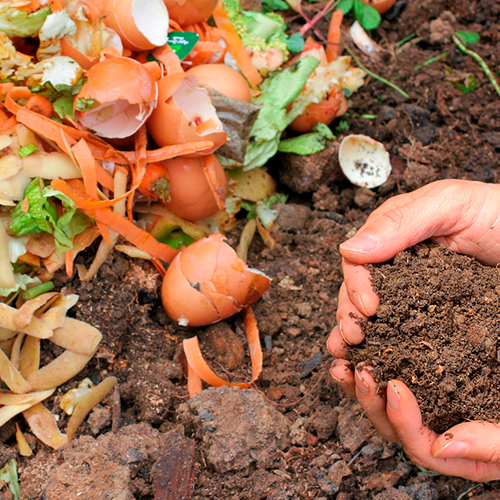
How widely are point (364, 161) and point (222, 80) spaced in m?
0.80

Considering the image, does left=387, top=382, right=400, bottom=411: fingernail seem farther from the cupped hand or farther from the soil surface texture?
the soil surface texture

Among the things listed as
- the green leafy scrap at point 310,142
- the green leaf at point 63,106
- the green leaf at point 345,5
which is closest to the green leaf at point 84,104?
the green leaf at point 63,106

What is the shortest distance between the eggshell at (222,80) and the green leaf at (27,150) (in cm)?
69

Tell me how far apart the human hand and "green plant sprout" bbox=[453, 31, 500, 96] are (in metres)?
1.17

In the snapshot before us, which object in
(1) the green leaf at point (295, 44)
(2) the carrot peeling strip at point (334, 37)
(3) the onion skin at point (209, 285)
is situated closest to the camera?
(3) the onion skin at point (209, 285)

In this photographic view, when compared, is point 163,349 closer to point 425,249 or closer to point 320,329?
point 320,329

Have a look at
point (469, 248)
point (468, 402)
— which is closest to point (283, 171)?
point (469, 248)

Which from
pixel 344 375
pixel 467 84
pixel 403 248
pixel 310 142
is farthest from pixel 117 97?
pixel 467 84

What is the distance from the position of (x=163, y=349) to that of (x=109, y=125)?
0.89 m

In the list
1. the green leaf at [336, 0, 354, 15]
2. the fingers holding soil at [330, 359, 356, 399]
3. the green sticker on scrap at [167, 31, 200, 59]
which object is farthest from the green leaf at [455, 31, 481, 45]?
the fingers holding soil at [330, 359, 356, 399]

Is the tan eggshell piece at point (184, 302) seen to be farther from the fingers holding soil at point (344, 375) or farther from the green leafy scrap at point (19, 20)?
the green leafy scrap at point (19, 20)

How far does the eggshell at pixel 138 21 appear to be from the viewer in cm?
190

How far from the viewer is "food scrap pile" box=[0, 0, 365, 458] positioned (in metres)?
1.72

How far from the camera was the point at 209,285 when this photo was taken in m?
1.82
